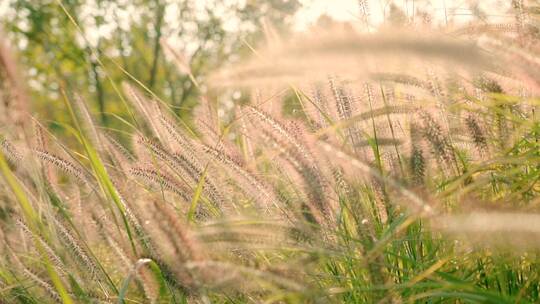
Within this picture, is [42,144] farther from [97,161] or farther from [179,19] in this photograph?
[179,19]

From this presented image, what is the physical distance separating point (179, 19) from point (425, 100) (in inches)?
758

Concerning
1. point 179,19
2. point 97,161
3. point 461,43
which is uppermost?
point 461,43

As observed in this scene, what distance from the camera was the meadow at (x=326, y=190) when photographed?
3.28ft

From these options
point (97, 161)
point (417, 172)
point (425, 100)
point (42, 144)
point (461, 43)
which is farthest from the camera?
point (42, 144)

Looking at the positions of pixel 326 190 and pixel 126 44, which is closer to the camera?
pixel 326 190

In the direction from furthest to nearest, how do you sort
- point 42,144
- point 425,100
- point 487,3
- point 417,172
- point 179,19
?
point 179,19
point 487,3
point 42,144
point 425,100
point 417,172

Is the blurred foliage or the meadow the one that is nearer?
the meadow

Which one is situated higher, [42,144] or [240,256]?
[42,144]

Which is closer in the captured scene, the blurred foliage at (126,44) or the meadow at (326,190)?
the meadow at (326,190)

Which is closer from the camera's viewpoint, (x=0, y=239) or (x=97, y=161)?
(x=97, y=161)

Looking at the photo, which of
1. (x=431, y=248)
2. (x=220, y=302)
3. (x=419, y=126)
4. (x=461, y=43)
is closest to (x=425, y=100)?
(x=419, y=126)

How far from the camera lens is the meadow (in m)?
1.00

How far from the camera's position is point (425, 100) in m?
1.54

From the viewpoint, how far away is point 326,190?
4.42 ft
